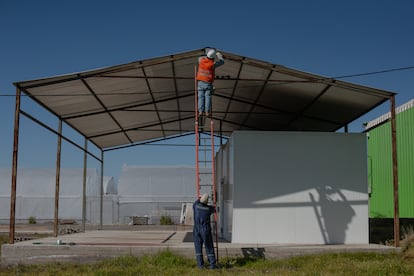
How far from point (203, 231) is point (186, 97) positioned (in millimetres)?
6440

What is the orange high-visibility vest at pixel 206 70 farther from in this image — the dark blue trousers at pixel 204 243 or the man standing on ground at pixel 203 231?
the dark blue trousers at pixel 204 243

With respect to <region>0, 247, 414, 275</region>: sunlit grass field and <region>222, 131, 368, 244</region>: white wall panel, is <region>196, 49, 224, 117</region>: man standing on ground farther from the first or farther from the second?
<region>0, 247, 414, 275</region>: sunlit grass field

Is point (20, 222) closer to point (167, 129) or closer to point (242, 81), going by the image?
point (167, 129)

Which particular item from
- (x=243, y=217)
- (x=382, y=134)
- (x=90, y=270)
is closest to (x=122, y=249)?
(x=90, y=270)

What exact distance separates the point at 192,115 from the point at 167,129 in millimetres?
2032

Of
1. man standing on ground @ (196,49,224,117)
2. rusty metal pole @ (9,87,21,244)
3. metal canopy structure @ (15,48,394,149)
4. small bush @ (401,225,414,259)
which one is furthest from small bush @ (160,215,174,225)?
man standing on ground @ (196,49,224,117)

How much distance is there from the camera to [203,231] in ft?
34.0

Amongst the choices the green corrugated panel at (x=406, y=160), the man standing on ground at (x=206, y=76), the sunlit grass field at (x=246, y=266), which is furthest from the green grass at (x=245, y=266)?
the green corrugated panel at (x=406, y=160)

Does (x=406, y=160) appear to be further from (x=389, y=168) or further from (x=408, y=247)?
(x=408, y=247)

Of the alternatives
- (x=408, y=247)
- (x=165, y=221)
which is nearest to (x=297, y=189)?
(x=408, y=247)

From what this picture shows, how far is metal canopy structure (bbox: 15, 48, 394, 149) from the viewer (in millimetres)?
12344

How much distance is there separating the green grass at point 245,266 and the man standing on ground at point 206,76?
343 cm

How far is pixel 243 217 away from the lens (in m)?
13.4

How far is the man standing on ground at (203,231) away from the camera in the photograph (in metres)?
10.3
